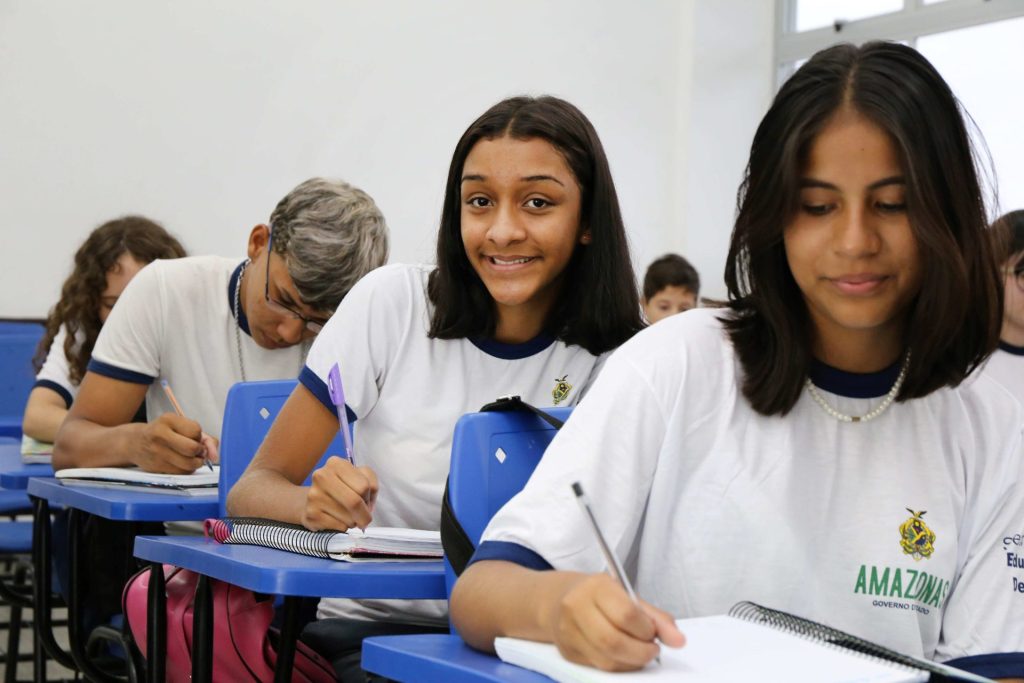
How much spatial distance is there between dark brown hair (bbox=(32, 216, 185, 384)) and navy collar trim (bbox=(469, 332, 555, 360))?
1.70 m

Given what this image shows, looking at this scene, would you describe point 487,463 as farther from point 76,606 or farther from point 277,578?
point 76,606

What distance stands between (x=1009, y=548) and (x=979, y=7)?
19.6 feet

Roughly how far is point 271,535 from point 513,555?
0.59 m

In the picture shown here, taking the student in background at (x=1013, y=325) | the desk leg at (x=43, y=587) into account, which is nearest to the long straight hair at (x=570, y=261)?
the desk leg at (x=43, y=587)

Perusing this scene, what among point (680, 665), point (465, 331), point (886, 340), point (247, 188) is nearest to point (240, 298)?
point (465, 331)

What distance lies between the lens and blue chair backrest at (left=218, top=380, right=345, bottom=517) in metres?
2.08

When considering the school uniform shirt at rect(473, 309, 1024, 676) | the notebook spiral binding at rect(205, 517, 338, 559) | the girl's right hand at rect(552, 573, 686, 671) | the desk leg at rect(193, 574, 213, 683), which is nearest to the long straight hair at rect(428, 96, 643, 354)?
the notebook spiral binding at rect(205, 517, 338, 559)

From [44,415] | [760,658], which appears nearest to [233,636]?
[760,658]

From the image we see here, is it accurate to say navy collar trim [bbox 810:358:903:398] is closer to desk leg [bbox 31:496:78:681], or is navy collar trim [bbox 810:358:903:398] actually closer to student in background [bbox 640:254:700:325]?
desk leg [bbox 31:496:78:681]

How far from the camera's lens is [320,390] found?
1888 millimetres

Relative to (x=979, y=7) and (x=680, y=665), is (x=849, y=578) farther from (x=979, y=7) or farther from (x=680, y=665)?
(x=979, y=7)

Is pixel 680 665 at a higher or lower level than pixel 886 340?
lower

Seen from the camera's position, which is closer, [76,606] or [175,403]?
[76,606]

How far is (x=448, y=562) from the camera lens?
143 centimetres
